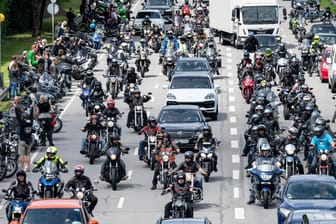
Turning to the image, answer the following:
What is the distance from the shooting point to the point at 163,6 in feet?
288

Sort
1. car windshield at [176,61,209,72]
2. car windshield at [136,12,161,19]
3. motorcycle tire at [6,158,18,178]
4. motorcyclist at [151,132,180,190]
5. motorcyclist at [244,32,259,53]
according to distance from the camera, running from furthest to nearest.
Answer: car windshield at [136,12,161,19] < motorcyclist at [244,32,259,53] < car windshield at [176,61,209,72] < motorcycle tire at [6,158,18,178] < motorcyclist at [151,132,180,190]

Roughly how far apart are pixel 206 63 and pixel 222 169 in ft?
54.4

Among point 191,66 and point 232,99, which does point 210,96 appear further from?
point 191,66

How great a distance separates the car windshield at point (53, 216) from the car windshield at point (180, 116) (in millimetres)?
16300

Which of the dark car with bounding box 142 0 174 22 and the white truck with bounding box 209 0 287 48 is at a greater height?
the white truck with bounding box 209 0 287 48

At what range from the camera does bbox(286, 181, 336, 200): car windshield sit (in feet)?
101

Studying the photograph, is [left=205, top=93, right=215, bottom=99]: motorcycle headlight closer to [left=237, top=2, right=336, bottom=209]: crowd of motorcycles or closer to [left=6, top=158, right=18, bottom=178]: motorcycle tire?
[left=237, top=2, right=336, bottom=209]: crowd of motorcycles

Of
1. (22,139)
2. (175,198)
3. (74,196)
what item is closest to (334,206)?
(175,198)

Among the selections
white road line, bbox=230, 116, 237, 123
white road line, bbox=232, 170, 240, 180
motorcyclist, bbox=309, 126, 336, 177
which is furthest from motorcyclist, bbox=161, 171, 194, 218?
white road line, bbox=230, 116, 237, 123

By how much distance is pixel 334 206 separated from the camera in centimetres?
3003

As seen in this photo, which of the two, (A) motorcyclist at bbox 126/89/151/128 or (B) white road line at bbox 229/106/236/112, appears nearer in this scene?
(A) motorcyclist at bbox 126/89/151/128

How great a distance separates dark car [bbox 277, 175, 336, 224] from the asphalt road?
1547 millimetres

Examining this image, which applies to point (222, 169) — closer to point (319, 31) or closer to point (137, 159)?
point (137, 159)

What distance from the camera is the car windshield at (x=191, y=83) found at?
5000 cm
